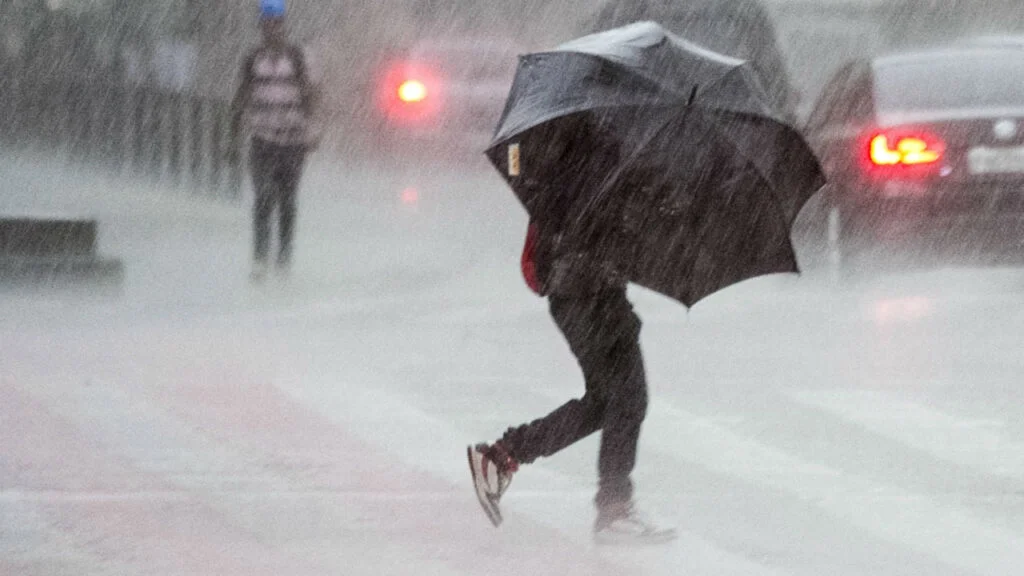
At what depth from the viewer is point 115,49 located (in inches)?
1056

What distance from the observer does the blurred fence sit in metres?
20.6

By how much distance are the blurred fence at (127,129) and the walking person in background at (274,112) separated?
14.0 ft

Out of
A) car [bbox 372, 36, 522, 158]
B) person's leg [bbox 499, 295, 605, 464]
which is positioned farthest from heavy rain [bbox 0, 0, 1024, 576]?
car [bbox 372, 36, 522, 158]

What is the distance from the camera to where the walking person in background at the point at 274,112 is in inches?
555

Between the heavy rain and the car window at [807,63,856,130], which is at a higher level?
the car window at [807,63,856,130]

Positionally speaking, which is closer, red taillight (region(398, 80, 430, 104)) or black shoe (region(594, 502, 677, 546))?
black shoe (region(594, 502, 677, 546))

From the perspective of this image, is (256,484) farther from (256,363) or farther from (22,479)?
(256,363)

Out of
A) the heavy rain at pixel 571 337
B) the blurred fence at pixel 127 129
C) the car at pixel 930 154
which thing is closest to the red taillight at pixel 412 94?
the heavy rain at pixel 571 337

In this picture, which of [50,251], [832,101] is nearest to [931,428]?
[832,101]

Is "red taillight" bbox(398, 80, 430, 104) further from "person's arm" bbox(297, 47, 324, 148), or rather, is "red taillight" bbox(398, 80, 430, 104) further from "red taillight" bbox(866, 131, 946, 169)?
"red taillight" bbox(866, 131, 946, 169)

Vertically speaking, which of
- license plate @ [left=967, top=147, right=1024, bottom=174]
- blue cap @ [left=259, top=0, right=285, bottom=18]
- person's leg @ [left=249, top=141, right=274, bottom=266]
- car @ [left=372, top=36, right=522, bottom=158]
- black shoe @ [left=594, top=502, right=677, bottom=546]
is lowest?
black shoe @ [left=594, top=502, right=677, bottom=546]

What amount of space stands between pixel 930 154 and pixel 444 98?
11.2 meters

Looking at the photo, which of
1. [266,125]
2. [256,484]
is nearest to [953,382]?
[256,484]

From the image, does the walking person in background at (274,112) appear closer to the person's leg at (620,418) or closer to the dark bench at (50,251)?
the dark bench at (50,251)
